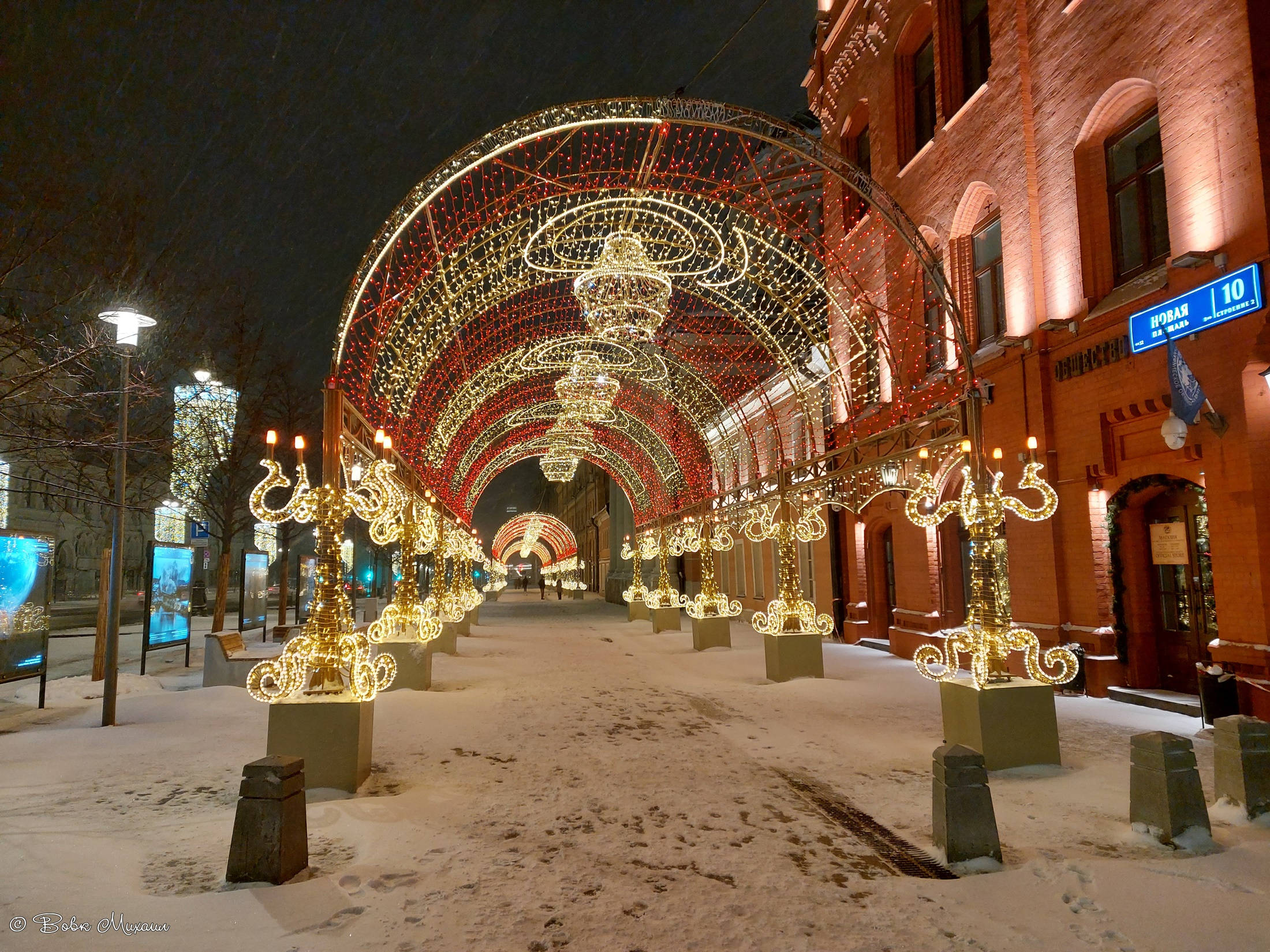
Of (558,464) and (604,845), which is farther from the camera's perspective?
(558,464)

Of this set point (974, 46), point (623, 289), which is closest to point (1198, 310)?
point (623, 289)

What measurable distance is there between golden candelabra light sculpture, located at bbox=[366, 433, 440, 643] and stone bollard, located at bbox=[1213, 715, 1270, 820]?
989 centimetres

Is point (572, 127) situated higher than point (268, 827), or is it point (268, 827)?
point (572, 127)

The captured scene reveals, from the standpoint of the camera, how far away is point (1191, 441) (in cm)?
962

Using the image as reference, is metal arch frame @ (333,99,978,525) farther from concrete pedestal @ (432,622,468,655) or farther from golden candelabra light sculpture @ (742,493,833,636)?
concrete pedestal @ (432,622,468,655)

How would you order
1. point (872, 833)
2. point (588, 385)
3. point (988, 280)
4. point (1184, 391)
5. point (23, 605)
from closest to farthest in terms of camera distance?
point (872, 833) < point (1184, 391) < point (23, 605) < point (988, 280) < point (588, 385)

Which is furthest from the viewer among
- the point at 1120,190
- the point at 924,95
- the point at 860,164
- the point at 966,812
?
the point at 860,164

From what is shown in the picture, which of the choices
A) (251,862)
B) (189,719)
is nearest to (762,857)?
(251,862)

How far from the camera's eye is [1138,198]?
11.3 metres

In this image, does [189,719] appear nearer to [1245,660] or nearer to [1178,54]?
[1245,660]

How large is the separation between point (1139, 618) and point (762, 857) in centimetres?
876

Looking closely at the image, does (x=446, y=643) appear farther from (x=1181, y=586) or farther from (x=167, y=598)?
(x=1181, y=586)

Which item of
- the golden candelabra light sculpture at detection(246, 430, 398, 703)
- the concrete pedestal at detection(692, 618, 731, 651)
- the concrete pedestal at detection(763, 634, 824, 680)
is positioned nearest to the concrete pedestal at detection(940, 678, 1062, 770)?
the concrete pedestal at detection(763, 634, 824, 680)

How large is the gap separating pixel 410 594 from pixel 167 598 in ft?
15.3
